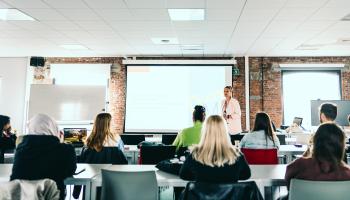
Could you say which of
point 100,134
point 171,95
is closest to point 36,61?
point 171,95

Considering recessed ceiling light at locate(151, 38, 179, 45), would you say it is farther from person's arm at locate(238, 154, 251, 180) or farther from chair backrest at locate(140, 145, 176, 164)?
person's arm at locate(238, 154, 251, 180)

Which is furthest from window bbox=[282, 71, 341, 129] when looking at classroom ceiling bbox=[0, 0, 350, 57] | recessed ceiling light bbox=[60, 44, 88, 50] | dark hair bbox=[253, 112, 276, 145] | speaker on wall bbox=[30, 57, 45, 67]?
speaker on wall bbox=[30, 57, 45, 67]

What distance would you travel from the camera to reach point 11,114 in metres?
8.55

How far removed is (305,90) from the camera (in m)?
8.45

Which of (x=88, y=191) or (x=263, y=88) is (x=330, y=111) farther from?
(x=263, y=88)

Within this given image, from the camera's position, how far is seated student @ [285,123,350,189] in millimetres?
1907

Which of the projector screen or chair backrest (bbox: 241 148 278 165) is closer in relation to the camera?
chair backrest (bbox: 241 148 278 165)

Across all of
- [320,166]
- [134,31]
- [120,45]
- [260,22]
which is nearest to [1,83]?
[120,45]

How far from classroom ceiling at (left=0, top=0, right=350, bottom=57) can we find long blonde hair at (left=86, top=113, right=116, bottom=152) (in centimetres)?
196

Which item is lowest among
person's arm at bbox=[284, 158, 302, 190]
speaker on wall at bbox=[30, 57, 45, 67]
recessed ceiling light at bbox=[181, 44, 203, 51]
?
person's arm at bbox=[284, 158, 302, 190]

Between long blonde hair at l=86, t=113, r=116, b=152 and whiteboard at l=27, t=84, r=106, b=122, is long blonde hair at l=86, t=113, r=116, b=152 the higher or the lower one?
the lower one

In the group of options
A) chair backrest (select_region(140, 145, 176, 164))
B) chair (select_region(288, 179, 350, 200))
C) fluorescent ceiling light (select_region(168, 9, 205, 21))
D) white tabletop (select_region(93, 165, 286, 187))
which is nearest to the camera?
chair (select_region(288, 179, 350, 200))

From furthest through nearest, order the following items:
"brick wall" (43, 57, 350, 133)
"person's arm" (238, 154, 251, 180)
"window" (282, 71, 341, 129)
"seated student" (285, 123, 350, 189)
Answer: "window" (282, 71, 341, 129), "brick wall" (43, 57, 350, 133), "person's arm" (238, 154, 251, 180), "seated student" (285, 123, 350, 189)

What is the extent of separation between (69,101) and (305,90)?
6687 millimetres
